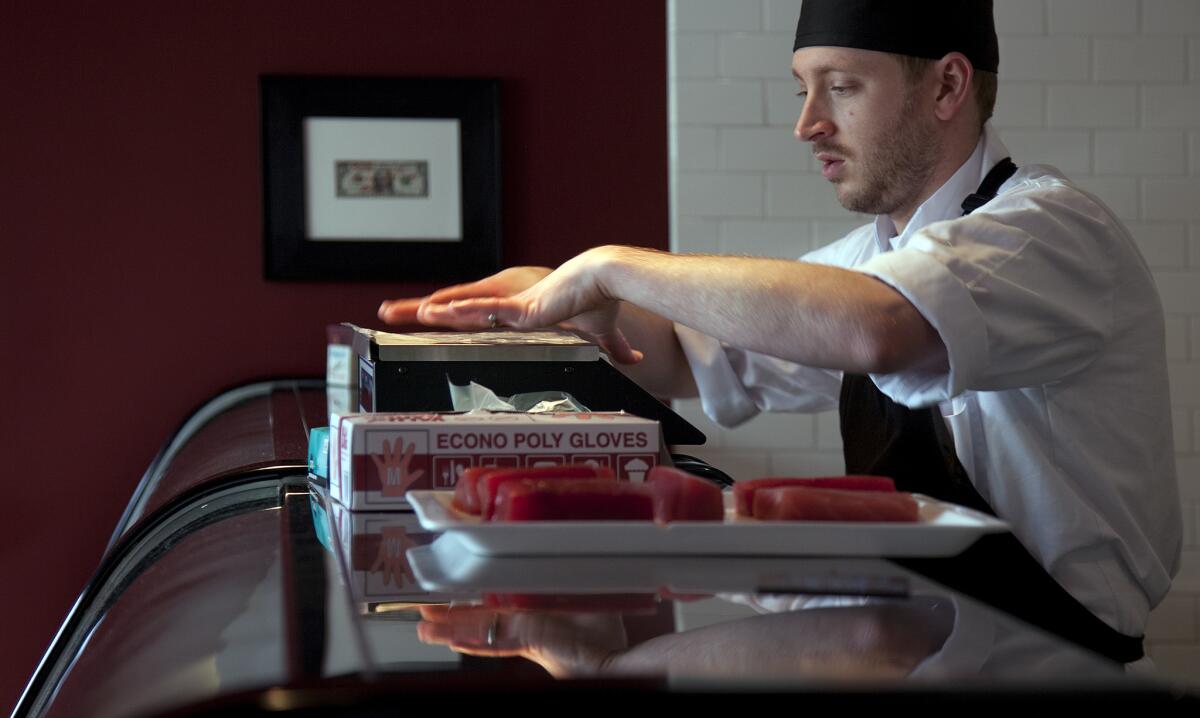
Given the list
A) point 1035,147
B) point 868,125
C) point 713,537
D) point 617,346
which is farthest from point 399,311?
point 1035,147

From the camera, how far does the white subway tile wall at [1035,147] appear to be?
139 inches

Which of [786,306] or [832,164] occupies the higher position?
[832,164]

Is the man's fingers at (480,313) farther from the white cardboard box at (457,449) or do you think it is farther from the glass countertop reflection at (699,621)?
the glass countertop reflection at (699,621)

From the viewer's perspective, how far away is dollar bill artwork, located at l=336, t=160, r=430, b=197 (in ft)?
11.4

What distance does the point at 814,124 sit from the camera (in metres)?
2.22

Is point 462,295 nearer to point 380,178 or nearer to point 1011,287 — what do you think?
point 1011,287

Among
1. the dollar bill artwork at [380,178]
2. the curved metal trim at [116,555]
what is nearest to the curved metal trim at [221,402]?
the dollar bill artwork at [380,178]

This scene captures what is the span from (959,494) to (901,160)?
0.61 m

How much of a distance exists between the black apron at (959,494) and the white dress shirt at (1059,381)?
0.15 feet

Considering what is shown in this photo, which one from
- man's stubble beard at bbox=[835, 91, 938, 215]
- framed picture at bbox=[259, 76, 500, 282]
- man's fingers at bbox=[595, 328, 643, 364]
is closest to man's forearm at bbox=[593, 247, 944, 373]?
man's fingers at bbox=[595, 328, 643, 364]

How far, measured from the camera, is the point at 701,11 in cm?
351

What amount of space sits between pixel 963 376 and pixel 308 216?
217 cm

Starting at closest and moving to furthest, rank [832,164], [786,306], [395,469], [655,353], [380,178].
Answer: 1. [395,469]
2. [786,306]
3. [832,164]
4. [655,353]
5. [380,178]

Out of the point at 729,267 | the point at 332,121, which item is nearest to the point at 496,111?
the point at 332,121
